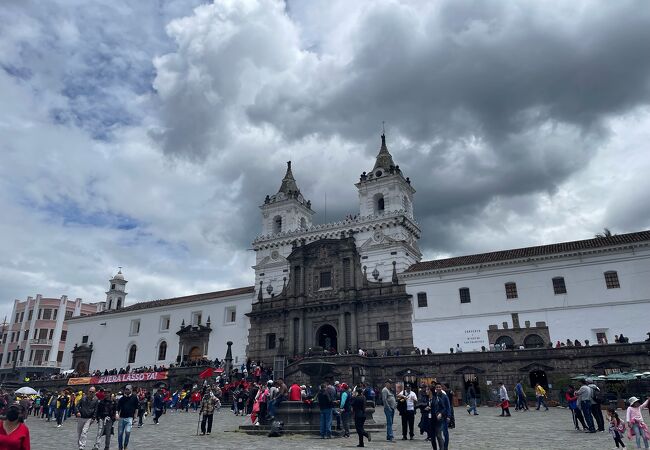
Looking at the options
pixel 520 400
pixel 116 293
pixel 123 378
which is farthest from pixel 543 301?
pixel 116 293

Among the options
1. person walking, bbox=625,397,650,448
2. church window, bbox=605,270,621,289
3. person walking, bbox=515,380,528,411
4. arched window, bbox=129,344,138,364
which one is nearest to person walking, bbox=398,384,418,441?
person walking, bbox=625,397,650,448

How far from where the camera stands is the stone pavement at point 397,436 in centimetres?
1454

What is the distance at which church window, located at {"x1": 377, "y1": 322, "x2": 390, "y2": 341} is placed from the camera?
40.8 m

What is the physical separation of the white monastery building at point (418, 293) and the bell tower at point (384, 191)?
10cm

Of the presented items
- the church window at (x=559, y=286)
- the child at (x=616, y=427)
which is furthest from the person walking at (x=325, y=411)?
the church window at (x=559, y=286)

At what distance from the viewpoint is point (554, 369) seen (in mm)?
30188

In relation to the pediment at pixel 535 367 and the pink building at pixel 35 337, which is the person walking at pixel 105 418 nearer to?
the pediment at pixel 535 367

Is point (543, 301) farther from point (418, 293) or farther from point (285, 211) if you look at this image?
point (285, 211)

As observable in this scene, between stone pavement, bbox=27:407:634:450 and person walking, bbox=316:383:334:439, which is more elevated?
person walking, bbox=316:383:334:439

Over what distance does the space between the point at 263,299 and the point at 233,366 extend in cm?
677

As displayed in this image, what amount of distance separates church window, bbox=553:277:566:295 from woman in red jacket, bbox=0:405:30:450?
3629 centimetres

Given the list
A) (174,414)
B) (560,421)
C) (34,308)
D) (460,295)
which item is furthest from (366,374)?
(34,308)

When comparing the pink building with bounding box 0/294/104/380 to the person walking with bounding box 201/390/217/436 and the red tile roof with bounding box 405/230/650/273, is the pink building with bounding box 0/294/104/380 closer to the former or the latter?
the red tile roof with bounding box 405/230/650/273

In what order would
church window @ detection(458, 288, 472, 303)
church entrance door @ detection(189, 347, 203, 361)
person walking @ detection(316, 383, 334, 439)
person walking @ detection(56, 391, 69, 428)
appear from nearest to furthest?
person walking @ detection(316, 383, 334, 439) → person walking @ detection(56, 391, 69, 428) → church window @ detection(458, 288, 472, 303) → church entrance door @ detection(189, 347, 203, 361)
